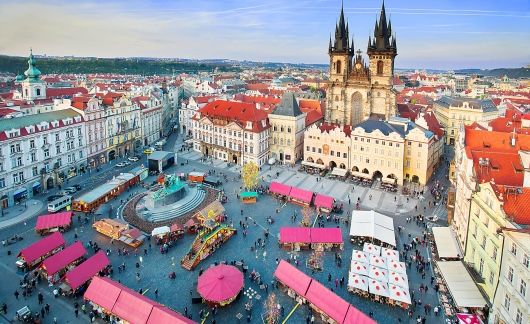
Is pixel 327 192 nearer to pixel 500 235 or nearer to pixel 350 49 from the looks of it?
pixel 500 235

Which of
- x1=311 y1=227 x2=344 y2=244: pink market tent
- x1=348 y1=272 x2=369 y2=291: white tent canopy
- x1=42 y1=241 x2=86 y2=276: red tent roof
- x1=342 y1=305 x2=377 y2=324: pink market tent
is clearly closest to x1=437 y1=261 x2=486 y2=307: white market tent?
x1=348 y1=272 x2=369 y2=291: white tent canopy

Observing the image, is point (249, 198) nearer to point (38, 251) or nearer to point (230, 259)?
point (230, 259)

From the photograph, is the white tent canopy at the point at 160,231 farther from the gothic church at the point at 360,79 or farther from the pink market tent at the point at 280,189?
the gothic church at the point at 360,79

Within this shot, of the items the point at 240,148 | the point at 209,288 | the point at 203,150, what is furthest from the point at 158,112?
the point at 209,288

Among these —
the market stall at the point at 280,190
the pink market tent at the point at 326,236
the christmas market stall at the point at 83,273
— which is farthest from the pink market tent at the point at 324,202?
the christmas market stall at the point at 83,273

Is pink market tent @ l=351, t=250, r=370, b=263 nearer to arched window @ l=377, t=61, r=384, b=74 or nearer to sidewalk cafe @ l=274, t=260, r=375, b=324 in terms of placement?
sidewalk cafe @ l=274, t=260, r=375, b=324
